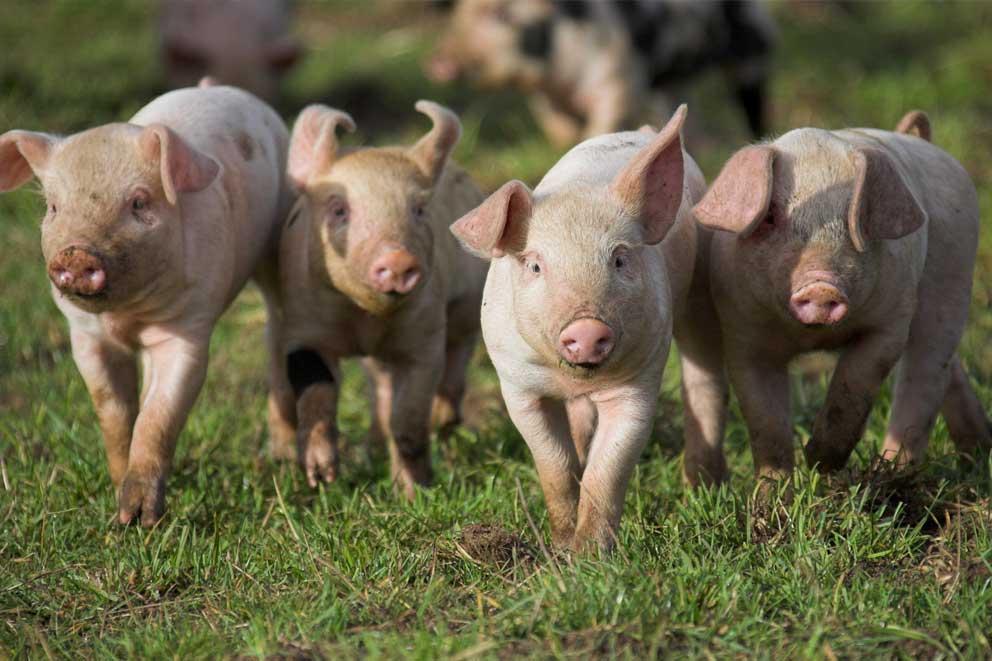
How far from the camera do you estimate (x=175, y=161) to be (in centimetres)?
493

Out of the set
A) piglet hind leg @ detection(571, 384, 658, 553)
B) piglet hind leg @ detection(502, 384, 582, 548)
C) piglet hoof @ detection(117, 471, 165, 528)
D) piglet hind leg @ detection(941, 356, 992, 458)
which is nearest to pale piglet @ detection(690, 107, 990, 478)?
piglet hind leg @ detection(941, 356, 992, 458)

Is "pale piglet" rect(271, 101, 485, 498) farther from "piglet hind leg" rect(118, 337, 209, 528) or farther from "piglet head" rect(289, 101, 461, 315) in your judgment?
"piglet hind leg" rect(118, 337, 209, 528)

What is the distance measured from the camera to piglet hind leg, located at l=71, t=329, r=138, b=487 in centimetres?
528

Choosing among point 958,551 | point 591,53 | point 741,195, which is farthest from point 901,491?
point 591,53

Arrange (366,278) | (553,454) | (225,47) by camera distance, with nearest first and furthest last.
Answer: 1. (553,454)
2. (366,278)
3. (225,47)

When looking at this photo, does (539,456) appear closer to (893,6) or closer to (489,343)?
(489,343)

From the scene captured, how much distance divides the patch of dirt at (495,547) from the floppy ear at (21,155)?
198 centimetres

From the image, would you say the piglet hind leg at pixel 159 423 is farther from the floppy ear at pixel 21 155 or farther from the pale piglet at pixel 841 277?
the pale piglet at pixel 841 277

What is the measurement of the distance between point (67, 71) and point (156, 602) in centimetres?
839

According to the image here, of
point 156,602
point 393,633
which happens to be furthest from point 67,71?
point 393,633

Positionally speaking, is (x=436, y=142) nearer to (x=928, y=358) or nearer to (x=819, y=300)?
(x=819, y=300)

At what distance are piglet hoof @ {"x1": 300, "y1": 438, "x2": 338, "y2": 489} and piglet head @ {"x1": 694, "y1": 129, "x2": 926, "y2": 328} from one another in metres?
1.72

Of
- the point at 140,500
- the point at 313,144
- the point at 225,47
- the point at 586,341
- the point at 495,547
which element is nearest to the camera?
the point at 586,341

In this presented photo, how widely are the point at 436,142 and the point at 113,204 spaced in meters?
1.27
